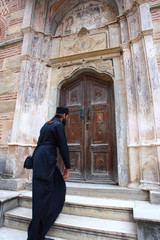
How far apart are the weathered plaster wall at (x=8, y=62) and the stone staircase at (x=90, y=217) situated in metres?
1.60

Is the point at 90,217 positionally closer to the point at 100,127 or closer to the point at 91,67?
the point at 100,127

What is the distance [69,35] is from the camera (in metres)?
4.65

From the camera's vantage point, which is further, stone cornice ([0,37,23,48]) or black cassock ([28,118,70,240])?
stone cornice ([0,37,23,48])

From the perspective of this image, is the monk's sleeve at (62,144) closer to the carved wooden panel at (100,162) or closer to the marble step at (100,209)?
the marble step at (100,209)

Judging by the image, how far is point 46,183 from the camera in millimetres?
1950

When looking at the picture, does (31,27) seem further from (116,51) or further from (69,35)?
(116,51)

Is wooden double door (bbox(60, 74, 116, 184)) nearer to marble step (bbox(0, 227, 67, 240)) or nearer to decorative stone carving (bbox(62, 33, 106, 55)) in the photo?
decorative stone carving (bbox(62, 33, 106, 55))

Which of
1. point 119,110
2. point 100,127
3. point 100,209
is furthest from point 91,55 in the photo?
point 100,209

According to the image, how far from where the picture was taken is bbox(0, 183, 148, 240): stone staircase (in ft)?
6.30

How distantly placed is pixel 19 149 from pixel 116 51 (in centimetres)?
340

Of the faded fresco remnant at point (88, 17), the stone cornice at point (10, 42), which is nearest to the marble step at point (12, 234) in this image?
the stone cornice at point (10, 42)

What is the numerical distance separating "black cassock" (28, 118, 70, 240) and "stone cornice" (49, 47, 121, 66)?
2.68m

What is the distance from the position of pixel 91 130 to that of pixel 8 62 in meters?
3.21

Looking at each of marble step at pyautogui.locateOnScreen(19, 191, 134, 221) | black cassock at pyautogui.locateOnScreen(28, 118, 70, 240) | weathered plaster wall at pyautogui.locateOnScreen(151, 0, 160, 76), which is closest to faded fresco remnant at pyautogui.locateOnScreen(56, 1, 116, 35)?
weathered plaster wall at pyautogui.locateOnScreen(151, 0, 160, 76)
